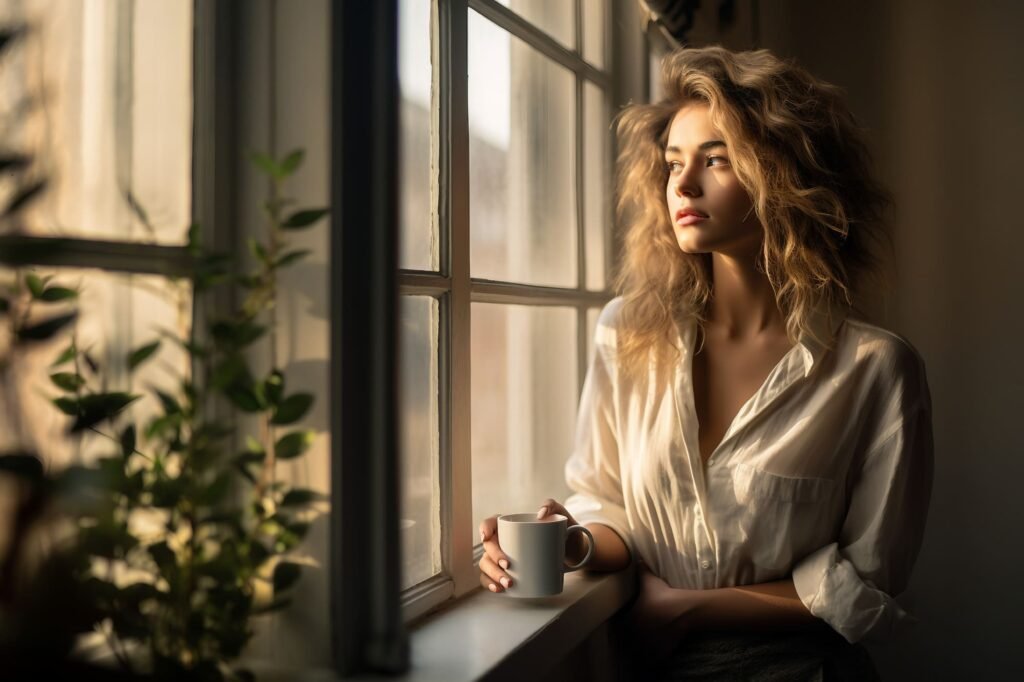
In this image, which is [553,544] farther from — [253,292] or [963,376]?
[963,376]

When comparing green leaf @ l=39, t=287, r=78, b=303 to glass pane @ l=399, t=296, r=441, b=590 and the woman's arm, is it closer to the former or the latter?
glass pane @ l=399, t=296, r=441, b=590

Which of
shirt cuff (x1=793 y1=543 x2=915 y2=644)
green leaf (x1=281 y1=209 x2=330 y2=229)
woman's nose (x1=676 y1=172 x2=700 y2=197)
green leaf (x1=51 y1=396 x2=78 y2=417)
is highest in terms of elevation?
woman's nose (x1=676 y1=172 x2=700 y2=197)

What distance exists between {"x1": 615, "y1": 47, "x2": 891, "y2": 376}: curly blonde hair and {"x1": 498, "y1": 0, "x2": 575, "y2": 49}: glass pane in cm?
29

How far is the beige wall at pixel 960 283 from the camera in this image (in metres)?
2.08

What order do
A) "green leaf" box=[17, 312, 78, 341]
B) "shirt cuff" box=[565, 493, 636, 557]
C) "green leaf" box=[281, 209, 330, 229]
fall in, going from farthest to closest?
"shirt cuff" box=[565, 493, 636, 557]
"green leaf" box=[281, 209, 330, 229]
"green leaf" box=[17, 312, 78, 341]

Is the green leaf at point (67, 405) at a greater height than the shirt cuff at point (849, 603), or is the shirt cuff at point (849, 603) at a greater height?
the green leaf at point (67, 405)

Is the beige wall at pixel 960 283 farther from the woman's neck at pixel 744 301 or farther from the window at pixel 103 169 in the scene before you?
the window at pixel 103 169

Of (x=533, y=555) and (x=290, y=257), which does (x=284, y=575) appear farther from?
(x=533, y=555)

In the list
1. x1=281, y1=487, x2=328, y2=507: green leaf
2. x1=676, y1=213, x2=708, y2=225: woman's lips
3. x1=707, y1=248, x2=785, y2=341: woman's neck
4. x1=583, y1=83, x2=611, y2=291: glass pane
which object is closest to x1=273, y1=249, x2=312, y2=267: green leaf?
x1=281, y1=487, x2=328, y2=507: green leaf

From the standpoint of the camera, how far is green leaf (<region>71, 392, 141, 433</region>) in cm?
63

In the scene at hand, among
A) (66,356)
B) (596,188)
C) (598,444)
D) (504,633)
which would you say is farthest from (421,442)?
(596,188)

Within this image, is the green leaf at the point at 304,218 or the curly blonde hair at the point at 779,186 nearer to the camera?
the green leaf at the point at 304,218

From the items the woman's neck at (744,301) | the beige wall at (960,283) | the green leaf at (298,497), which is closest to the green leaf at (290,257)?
the green leaf at (298,497)

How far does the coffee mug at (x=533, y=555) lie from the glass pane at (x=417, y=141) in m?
0.39
